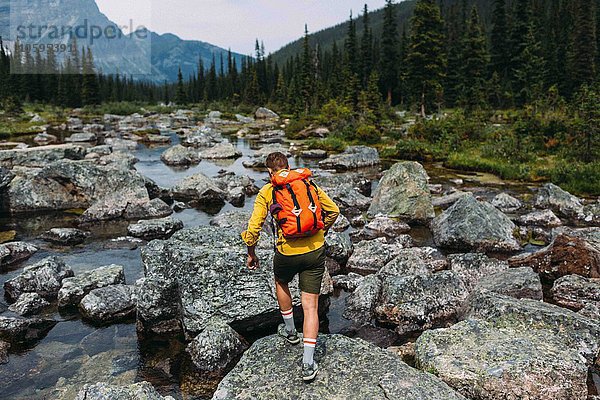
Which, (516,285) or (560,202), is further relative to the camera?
(560,202)

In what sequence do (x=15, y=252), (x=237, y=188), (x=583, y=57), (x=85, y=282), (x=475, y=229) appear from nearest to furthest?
(x=85, y=282) < (x=15, y=252) < (x=475, y=229) < (x=237, y=188) < (x=583, y=57)

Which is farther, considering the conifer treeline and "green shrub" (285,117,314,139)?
"green shrub" (285,117,314,139)

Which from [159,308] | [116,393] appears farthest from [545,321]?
[159,308]

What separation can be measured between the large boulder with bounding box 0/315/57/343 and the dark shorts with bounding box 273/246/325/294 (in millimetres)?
4989

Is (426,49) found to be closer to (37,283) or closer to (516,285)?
(516,285)

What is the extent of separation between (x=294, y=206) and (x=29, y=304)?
21.0ft

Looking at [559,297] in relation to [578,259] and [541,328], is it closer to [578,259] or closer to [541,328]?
[578,259]

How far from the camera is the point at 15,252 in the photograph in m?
12.3

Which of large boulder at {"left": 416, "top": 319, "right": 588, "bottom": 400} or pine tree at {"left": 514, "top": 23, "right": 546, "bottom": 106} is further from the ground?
pine tree at {"left": 514, "top": 23, "right": 546, "bottom": 106}

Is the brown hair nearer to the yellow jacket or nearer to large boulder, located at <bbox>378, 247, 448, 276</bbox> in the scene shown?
the yellow jacket

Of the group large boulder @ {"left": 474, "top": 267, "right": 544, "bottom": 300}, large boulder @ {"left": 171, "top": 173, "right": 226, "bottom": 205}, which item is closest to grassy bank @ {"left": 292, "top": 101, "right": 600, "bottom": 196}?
large boulder @ {"left": 474, "top": 267, "right": 544, "bottom": 300}

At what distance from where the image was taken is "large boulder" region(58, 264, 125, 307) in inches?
369

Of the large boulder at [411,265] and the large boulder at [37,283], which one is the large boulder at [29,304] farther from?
the large boulder at [411,265]

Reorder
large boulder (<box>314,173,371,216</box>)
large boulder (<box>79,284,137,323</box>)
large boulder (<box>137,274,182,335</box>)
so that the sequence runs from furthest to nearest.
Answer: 1. large boulder (<box>314,173,371,216</box>)
2. large boulder (<box>79,284,137,323</box>)
3. large boulder (<box>137,274,182,335</box>)
